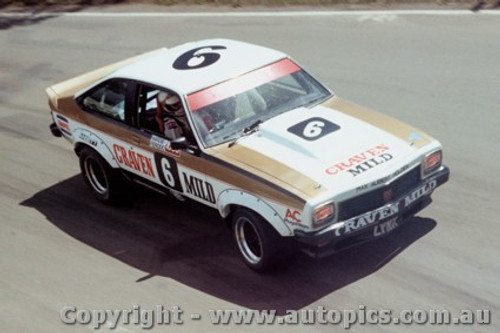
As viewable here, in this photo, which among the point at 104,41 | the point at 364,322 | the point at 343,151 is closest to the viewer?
the point at 364,322

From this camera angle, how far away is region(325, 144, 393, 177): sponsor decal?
757 centimetres

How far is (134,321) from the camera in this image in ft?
24.6

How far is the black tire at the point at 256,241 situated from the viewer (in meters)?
7.64

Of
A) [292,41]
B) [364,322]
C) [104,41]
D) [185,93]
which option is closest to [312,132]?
[185,93]

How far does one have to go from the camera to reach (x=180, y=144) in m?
8.18

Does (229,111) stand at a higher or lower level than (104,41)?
higher

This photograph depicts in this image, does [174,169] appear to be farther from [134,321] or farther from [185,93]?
[134,321]

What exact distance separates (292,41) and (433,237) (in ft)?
23.8

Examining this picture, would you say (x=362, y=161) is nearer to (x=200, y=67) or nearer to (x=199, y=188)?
(x=199, y=188)

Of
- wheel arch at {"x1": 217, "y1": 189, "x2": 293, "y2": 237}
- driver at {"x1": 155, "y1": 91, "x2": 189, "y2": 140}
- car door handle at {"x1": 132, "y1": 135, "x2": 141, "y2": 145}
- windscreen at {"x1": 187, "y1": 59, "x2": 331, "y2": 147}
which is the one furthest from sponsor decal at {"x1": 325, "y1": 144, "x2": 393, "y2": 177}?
car door handle at {"x1": 132, "y1": 135, "x2": 141, "y2": 145}

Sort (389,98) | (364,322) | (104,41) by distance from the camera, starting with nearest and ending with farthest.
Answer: (364,322) < (389,98) < (104,41)

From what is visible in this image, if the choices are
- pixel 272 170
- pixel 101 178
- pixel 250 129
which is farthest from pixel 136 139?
pixel 272 170

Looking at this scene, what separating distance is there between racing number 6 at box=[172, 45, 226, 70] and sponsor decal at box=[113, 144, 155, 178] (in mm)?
1001

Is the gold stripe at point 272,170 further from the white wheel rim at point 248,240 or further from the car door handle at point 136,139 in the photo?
the car door handle at point 136,139
